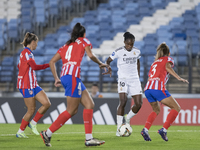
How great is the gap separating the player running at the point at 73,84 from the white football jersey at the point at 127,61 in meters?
1.92

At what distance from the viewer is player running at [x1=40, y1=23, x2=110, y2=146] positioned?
5125 millimetres

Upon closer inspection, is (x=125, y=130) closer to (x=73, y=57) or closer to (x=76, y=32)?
(x=73, y=57)

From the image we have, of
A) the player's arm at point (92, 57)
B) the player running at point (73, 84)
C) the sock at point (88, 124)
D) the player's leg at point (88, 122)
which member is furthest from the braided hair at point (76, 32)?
the sock at point (88, 124)

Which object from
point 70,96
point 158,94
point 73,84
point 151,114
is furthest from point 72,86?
point 151,114

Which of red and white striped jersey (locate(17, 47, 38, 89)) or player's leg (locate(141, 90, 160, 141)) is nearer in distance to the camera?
player's leg (locate(141, 90, 160, 141))

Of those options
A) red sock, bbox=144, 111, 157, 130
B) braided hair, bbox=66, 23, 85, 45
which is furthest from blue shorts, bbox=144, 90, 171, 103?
braided hair, bbox=66, 23, 85, 45

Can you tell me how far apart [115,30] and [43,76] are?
4.71 meters

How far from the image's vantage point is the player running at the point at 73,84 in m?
5.12

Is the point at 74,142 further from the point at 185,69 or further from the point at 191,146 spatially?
the point at 185,69

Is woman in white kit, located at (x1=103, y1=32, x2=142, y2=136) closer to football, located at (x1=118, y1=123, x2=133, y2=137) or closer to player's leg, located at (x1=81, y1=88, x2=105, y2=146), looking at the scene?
football, located at (x1=118, y1=123, x2=133, y2=137)

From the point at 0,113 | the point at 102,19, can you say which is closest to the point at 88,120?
the point at 0,113

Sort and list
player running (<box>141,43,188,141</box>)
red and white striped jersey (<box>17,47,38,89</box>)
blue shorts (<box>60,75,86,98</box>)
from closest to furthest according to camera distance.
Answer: blue shorts (<box>60,75,86,98</box>)
player running (<box>141,43,188,141</box>)
red and white striped jersey (<box>17,47,38,89</box>)

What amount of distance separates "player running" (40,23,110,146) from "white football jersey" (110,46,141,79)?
6.31ft

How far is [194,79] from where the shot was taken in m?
13.6
